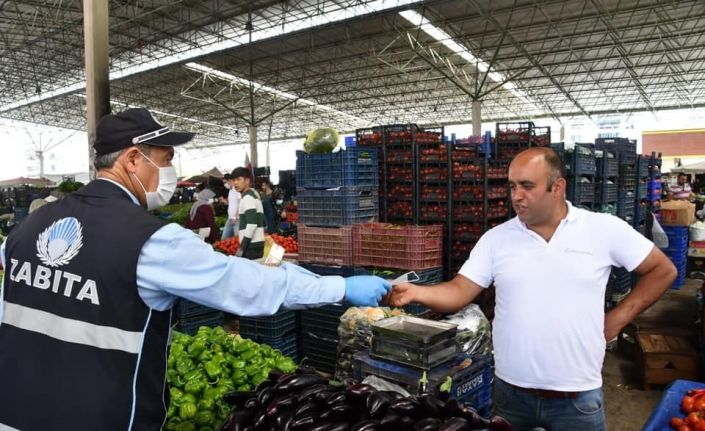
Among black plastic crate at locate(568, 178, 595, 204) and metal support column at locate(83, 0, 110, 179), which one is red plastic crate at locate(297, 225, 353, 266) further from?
black plastic crate at locate(568, 178, 595, 204)

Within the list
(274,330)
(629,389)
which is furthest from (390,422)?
(629,389)

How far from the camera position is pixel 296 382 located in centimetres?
212

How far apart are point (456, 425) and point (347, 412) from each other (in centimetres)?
45

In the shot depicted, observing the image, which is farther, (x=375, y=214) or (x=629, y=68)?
(x=629, y=68)

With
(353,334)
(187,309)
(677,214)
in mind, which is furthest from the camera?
(677,214)

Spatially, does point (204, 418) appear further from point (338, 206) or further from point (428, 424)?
point (338, 206)

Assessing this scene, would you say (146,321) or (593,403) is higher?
(146,321)

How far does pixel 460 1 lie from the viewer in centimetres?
1465

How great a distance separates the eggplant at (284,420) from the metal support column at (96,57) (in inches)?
115

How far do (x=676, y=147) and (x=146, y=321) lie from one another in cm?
4097

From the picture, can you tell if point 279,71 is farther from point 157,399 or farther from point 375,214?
point 157,399

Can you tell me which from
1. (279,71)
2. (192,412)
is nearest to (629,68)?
(279,71)

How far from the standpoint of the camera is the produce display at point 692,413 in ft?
8.84

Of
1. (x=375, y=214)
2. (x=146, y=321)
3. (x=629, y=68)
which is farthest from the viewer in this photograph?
(x=629, y=68)
